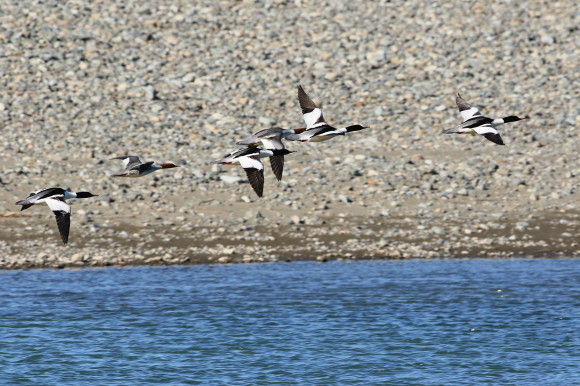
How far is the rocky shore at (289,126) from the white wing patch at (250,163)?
21.3ft

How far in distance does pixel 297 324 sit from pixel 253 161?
11.5 ft

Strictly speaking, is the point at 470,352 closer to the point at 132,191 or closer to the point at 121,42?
the point at 132,191

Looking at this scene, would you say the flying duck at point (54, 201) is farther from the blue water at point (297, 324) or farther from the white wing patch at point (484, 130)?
the white wing patch at point (484, 130)

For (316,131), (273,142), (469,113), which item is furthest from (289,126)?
(273,142)

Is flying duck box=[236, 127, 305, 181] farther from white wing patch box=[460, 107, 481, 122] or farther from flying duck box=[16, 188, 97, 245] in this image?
white wing patch box=[460, 107, 481, 122]

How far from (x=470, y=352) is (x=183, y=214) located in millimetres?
9582

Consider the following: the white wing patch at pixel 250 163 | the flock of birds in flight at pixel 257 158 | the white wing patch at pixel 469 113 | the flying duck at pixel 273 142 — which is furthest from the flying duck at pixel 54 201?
the white wing patch at pixel 469 113

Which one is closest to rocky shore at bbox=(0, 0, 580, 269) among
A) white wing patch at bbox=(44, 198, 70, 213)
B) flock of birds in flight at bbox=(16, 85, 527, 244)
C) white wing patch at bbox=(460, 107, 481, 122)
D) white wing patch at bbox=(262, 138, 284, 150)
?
white wing patch at bbox=(460, 107, 481, 122)

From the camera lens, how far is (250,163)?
17500mm

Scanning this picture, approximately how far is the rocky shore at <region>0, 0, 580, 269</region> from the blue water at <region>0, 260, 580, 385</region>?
1.30 m

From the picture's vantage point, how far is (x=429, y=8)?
38656 mm

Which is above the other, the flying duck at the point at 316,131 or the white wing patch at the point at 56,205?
the flying duck at the point at 316,131

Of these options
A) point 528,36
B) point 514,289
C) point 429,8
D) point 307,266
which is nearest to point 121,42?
point 429,8

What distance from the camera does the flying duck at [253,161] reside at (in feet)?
55.7
